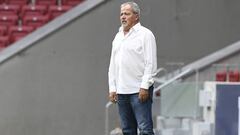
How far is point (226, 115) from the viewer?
9.77 metres

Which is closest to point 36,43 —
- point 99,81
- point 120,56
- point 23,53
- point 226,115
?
point 23,53

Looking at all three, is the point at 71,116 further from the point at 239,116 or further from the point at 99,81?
the point at 239,116

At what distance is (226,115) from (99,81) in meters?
5.80

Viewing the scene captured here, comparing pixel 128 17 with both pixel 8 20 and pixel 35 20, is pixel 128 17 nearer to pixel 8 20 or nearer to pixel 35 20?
pixel 35 20

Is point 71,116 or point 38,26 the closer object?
point 71,116

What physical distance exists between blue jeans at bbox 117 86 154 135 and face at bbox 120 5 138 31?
2.29 feet

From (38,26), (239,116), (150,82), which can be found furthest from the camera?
(38,26)

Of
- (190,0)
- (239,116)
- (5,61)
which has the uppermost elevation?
(190,0)

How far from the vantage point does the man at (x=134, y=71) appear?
7.82 meters

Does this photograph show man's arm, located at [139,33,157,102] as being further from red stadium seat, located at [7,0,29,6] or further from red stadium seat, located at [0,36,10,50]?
red stadium seat, located at [7,0,29,6]

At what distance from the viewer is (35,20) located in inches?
661

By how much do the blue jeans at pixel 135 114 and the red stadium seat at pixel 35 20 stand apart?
349 inches

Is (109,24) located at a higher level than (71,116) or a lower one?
higher

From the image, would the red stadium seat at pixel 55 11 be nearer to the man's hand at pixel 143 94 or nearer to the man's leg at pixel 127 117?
the man's leg at pixel 127 117
